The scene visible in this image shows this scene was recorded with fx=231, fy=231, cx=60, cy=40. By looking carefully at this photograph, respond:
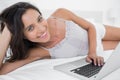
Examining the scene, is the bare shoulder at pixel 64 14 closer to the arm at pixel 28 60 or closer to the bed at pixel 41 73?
the arm at pixel 28 60

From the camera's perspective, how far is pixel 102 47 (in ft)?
5.58

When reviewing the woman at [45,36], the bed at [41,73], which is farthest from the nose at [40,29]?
the bed at [41,73]

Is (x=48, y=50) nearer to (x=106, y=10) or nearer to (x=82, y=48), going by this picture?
(x=82, y=48)

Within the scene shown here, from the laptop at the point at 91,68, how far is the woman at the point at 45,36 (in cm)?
8

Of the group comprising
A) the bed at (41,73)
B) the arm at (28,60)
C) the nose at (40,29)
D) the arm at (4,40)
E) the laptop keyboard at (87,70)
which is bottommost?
the arm at (28,60)

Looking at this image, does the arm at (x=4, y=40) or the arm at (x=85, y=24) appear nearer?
the arm at (x=4, y=40)

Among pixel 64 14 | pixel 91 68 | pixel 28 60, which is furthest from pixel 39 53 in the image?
pixel 91 68

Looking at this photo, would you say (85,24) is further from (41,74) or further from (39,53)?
(41,74)

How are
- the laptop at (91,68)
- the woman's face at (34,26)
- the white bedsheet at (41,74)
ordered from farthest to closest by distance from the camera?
the woman's face at (34,26) < the white bedsheet at (41,74) < the laptop at (91,68)

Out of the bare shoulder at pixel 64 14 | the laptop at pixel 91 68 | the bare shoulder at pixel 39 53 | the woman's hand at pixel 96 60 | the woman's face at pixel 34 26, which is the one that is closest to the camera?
the laptop at pixel 91 68

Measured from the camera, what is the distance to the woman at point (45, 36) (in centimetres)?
136

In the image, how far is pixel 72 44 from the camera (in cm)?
158

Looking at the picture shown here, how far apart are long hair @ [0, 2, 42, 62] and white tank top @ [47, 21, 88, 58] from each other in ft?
0.62

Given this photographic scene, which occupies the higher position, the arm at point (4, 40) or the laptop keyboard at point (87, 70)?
the arm at point (4, 40)
